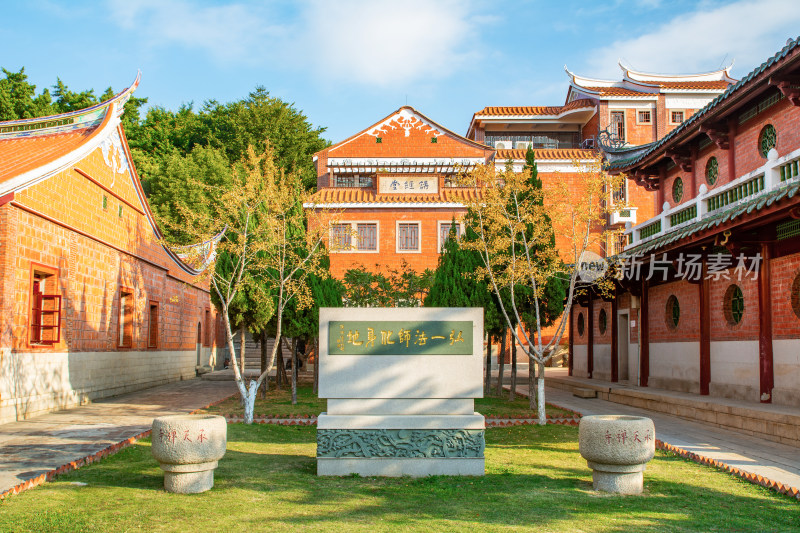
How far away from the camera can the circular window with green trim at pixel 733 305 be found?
39.4 ft

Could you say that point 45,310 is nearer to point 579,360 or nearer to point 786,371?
point 786,371

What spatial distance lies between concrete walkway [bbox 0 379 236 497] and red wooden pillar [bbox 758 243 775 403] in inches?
381

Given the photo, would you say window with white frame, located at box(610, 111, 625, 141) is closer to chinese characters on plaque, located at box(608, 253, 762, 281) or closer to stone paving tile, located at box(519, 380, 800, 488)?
chinese characters on plaque, located at box(608, 253, 762, 281)

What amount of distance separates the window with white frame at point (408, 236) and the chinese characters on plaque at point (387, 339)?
19857mm

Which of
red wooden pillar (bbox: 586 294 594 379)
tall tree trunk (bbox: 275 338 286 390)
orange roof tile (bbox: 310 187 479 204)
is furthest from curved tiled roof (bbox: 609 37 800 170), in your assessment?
orange roof tile (bbox: 310 187 479 204)

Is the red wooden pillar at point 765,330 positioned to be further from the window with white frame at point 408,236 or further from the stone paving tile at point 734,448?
the window with white frame at point 408,236

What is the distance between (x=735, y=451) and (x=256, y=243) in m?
7.76

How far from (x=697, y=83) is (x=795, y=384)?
24001mm

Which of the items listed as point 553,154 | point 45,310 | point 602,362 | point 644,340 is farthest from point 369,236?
point 45,310

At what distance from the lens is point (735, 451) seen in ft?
27.2

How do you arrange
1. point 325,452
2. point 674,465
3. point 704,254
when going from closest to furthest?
point 325,452 → point 674,465 → point 704,254

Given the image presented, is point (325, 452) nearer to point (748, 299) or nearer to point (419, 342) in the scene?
point (419, 342)

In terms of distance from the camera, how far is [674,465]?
7.33m

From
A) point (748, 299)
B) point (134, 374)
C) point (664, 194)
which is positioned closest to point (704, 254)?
point (748, 299)
